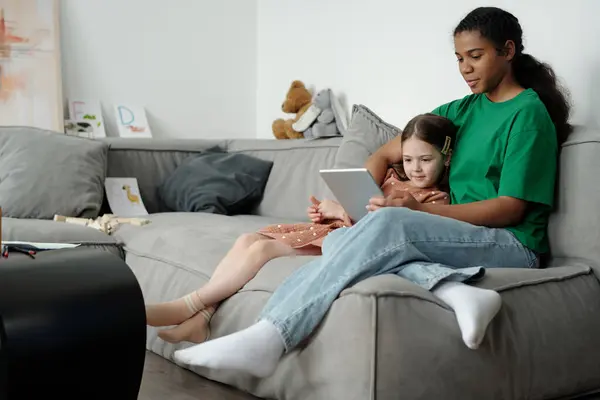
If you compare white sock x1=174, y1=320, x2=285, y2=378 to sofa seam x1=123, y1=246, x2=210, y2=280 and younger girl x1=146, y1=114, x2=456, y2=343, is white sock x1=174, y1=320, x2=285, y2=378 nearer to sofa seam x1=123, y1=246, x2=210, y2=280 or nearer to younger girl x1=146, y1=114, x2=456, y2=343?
younger girl x1=146, y1=114, x2=456, y2=343

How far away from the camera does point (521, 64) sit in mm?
2131

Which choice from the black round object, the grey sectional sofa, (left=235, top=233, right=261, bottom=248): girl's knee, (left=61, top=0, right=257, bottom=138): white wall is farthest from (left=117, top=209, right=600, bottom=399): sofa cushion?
(left=61, top=0, right=257, bottom=138): white wall

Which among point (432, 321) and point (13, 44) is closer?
point (432, 321)

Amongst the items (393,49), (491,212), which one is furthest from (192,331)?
(393,49)

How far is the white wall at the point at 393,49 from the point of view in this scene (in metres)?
2.36

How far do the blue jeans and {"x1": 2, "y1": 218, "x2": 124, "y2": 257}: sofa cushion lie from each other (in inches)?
43.5

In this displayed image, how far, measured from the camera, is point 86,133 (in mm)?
3764

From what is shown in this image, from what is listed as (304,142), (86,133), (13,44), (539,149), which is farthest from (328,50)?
(539,149)

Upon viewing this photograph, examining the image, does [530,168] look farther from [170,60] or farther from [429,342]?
[170,60]

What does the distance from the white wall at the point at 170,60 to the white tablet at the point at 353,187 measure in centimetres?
222

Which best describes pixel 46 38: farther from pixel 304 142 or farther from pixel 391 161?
pixel 391 161

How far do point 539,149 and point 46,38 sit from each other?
2.59 metres

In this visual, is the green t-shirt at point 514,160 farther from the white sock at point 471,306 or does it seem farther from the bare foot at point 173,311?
the bare foot at point 173,311

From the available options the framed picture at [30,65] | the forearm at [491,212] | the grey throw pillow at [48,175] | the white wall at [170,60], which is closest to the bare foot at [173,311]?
the forearm at [491,212]
